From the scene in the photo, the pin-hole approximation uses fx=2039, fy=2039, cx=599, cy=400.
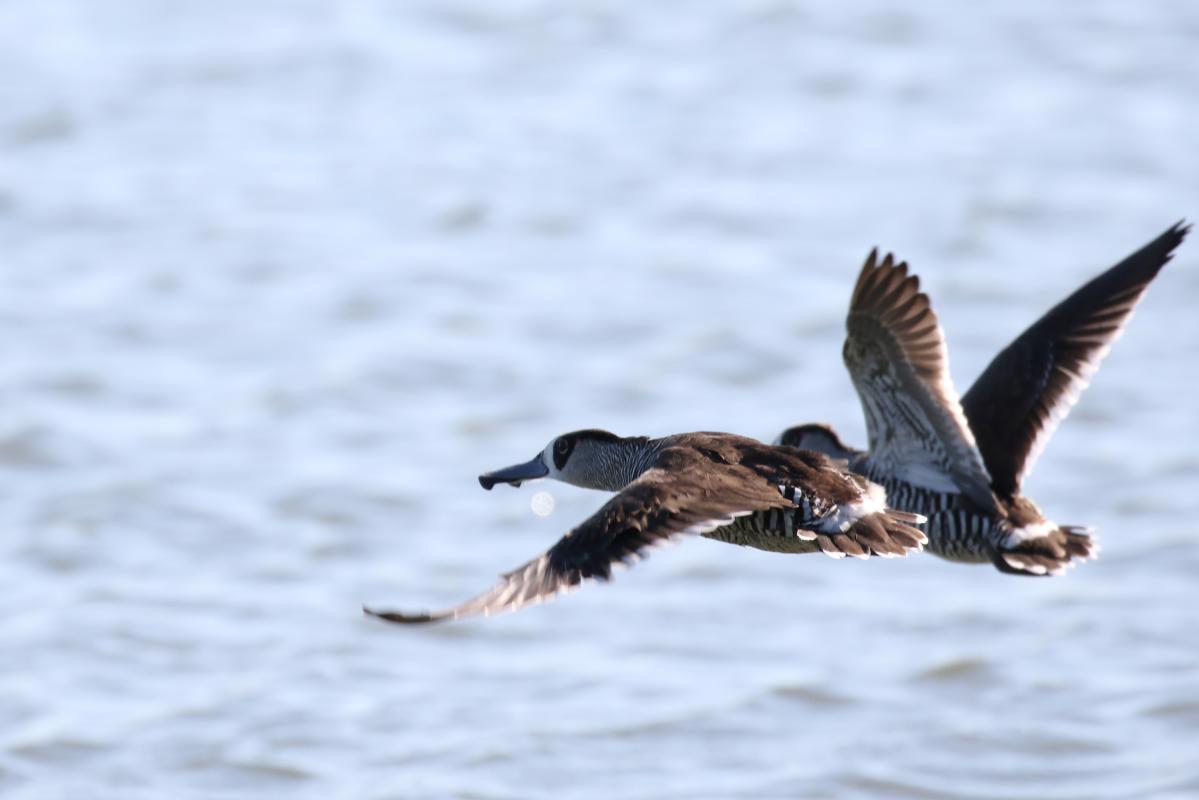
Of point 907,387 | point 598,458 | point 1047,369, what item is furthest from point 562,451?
point 1047,369

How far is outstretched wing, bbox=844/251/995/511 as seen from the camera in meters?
6.80

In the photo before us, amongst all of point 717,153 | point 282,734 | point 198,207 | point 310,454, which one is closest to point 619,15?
point 717,153

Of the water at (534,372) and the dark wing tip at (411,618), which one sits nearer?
the dark wing tip at (411,618)

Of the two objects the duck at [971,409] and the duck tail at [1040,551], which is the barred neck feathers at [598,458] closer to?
the duck at [971,409]

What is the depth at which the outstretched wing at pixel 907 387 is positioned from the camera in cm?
680

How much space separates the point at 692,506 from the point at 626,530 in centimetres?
23

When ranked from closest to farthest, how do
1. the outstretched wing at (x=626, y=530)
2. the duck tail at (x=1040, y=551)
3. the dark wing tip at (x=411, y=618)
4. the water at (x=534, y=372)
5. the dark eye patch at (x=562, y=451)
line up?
1. the dark wing tip at (x=411, y=618)
2. the outstretched wing at (x=626, y=530)
3. the dark eye patch at (x=562, y=451)
4. the duck tail at (x=1040, y=551)
5. the water at (x=534, y=372)

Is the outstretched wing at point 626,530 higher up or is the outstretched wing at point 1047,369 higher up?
the outstretched wing at point 1047,369

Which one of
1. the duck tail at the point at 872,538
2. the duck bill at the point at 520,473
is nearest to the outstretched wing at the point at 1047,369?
the duck tail at the point at 872,538

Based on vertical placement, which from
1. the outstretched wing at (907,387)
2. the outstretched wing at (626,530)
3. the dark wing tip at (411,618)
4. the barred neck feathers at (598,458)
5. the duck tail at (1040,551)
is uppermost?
the outstretched wing at (907,387)

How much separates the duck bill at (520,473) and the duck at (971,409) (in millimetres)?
1144

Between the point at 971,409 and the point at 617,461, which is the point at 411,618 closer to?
the point at 617,461

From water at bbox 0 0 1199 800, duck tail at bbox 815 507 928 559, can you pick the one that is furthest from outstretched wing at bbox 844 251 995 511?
water at bbox 0 0 1199 800

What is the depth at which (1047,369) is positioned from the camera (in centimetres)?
782
